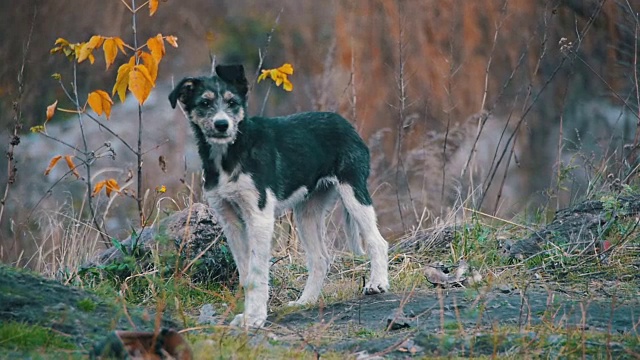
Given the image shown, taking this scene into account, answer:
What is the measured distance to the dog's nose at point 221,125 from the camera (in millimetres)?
7707

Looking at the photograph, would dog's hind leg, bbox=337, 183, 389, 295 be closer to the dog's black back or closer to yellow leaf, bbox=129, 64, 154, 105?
the dog's black back

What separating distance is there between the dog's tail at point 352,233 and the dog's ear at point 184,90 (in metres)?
1.62

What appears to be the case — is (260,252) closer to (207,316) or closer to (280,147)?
(207,316)

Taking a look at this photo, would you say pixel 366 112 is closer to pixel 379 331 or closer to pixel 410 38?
pixel 410 38

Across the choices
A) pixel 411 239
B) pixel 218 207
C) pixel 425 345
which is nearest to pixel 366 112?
pixel 411 239

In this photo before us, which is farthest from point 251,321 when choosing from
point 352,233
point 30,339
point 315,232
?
point 30,339

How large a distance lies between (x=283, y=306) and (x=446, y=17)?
8.17 metres

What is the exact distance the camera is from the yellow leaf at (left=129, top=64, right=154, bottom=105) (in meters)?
7.51

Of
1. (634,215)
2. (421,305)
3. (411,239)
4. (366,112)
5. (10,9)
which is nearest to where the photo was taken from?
(421,305)

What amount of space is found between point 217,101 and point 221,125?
0.24 metres

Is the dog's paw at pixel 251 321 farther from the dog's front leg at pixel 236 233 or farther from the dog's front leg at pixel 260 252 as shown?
the dog's front leg at pixel 236 233

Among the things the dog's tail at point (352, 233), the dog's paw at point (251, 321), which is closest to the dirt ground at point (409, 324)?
the dog's paw at point (251, 321)

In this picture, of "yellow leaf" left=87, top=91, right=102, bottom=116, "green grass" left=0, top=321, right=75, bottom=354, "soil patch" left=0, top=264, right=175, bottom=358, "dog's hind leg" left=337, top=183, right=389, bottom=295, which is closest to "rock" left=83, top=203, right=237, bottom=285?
"dog's hind leg" left=337, top=183, right=389, bottom=295

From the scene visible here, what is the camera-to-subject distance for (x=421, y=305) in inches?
311
